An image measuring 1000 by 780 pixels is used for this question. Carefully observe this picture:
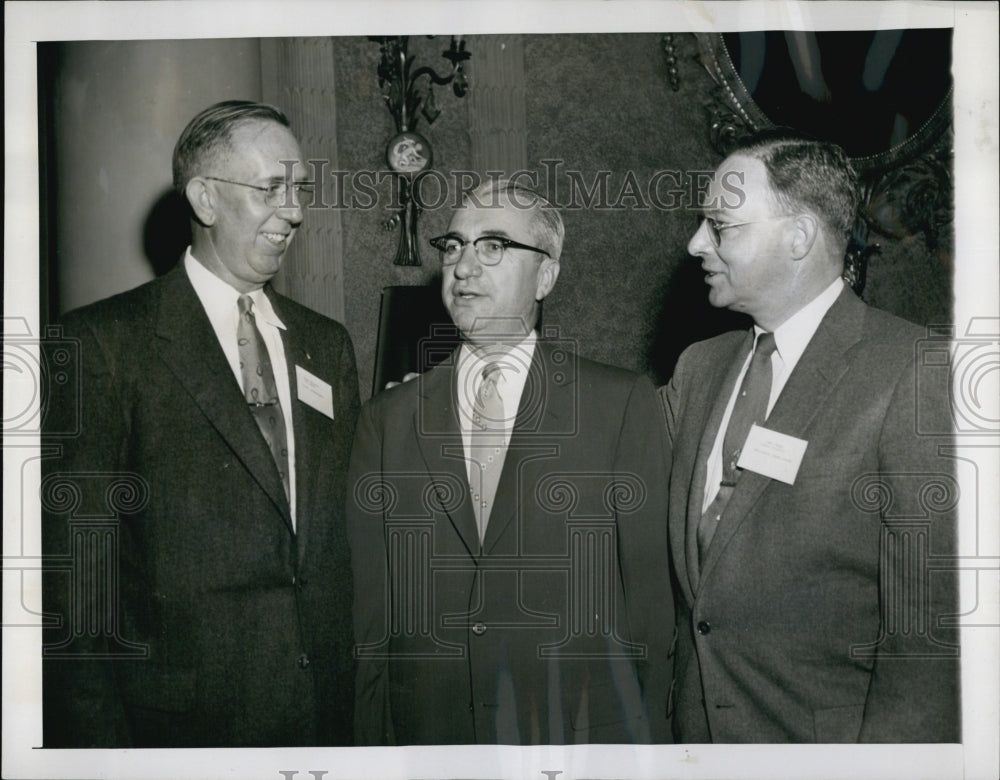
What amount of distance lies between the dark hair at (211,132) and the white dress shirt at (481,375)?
2.58 feet

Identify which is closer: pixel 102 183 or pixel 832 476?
pixel 832 476

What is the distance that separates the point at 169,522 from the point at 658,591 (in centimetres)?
128

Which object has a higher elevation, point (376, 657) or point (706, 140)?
point (706, 140)

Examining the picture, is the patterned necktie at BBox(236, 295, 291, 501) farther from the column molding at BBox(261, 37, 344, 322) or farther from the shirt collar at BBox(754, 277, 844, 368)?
the shirt collar at BBox(754, 277, 844, 368)

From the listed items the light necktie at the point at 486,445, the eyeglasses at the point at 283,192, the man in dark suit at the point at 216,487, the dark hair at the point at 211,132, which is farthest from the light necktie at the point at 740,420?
the dark hair at the point at 211,132

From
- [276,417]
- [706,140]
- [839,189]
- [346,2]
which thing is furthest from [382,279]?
[839,189]

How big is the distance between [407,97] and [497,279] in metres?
0.55

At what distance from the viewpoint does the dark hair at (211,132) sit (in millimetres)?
2816

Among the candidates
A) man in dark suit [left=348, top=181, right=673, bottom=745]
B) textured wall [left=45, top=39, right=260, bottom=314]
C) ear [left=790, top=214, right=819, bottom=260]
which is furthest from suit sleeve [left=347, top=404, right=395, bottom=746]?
ear [left=790, top=214, right=819, bottom=260]

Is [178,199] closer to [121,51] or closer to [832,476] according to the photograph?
[121,51]

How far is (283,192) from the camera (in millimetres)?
2832

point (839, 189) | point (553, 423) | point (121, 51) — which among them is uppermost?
point (121, 51)

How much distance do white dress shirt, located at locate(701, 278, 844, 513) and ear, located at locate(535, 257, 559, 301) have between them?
56 cm

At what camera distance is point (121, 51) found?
2.89 m
